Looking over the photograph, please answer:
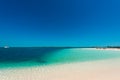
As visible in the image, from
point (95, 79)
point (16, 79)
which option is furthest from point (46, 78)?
point (95, 79)

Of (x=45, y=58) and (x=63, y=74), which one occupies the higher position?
(x=45, y=58)

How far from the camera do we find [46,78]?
9.04 m

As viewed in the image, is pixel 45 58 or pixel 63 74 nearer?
pixel 63 74

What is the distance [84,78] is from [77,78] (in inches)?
9.8

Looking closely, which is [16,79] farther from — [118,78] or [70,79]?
[118,78]

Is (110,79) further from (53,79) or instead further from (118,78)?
(53,79)

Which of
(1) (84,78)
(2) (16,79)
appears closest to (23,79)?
(2) (16,79)

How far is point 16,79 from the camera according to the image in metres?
8.88

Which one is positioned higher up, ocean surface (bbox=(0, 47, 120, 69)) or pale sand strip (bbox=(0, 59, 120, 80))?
ocean surface (bbox=(0, 47, 120, 69))

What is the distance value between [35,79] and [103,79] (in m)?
2.40

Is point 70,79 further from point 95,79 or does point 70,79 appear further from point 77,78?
point 95,79

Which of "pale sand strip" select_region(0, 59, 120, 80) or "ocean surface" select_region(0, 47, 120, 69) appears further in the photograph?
"ocean surface" select_region(0, 47, 120, 69)

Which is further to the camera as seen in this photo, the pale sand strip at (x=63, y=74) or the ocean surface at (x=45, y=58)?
the ocean surface at (x=45, y=58)

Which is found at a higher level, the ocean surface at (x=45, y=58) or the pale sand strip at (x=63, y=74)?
the ocean surface at (x=45, y=58)
